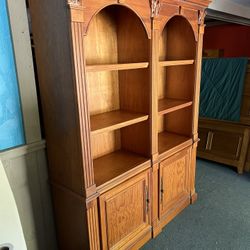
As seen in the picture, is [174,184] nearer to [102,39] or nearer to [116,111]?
[116,111]

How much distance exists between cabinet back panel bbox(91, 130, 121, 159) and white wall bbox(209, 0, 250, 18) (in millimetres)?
2081

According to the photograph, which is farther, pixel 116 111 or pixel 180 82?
pixel 180 82

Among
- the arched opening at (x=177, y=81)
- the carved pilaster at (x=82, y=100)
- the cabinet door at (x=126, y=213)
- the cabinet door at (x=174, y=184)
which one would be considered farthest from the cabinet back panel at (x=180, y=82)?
the carved pilaster at (x=82, y=100)

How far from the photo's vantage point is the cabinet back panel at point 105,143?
2.00 metres

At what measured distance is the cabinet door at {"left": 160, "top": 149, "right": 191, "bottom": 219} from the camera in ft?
7.14

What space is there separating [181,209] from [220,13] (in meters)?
2.65

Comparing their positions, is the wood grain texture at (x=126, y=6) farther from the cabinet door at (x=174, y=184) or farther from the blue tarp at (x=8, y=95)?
the cabinet door at (x=174, y=184)

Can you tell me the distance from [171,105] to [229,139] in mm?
1625

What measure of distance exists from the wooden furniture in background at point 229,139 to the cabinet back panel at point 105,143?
6.23 ft

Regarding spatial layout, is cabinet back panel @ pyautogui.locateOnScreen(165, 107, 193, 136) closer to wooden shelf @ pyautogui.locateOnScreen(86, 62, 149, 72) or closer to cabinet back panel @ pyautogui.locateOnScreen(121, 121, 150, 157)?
cabinet back panel @ pyautogui.locateOnScreen(121, 121, 150, 157)

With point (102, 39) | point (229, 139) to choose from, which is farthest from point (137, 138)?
point (229, 139)

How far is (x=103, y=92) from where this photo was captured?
77.1 inches

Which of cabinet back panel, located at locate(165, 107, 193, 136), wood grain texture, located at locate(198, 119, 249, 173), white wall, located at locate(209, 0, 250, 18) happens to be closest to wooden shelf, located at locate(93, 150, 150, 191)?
cabinet back panel, located at locate(165, 107, 193, 136)

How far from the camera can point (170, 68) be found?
2.46 metres
